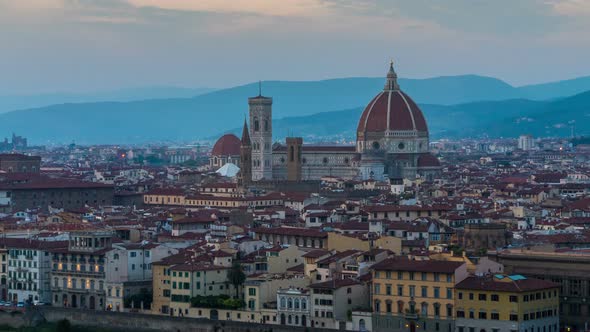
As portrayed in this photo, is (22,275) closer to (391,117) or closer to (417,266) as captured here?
(417,266)

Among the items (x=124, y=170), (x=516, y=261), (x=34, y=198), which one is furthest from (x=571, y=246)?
(x=124, y=170)

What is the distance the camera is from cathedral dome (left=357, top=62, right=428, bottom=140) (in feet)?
472

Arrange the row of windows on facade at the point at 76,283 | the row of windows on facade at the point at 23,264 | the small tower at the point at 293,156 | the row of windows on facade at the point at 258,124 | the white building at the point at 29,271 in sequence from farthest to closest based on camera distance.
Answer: the row of windows on facade at the point at 258,124
the small tower at the point at 293,156
the row of windows on facade at the point at 23,264
the white building at the point at 29,271
the row of windows on facade at the point at 76,283

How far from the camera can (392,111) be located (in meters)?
145

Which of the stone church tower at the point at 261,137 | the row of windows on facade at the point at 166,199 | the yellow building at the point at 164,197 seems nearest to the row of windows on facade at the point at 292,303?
the yellow building at the point at 164,197

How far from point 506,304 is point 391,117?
97.1m

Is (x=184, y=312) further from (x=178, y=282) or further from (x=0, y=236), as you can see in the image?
(x=0, y=236)

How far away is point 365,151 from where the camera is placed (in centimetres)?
14025

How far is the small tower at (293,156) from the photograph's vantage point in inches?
5364

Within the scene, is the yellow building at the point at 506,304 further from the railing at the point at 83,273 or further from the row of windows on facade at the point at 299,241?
the railing at the point at 83,273

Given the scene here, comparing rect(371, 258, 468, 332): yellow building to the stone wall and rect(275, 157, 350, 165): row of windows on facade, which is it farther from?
rect(275, 157, 350, 165): row of windows on facade

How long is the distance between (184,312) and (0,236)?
14.7 metres

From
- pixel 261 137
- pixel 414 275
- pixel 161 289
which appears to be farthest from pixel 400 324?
pixel 261 137

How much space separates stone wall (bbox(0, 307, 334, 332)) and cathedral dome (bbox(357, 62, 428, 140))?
86.5m
